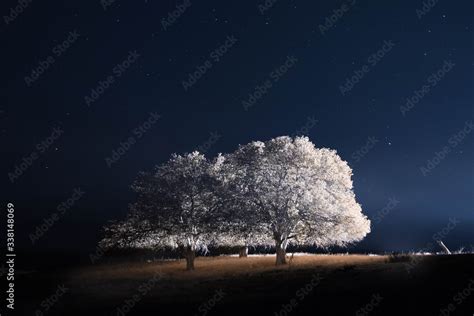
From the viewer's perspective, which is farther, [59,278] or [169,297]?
[59,278]

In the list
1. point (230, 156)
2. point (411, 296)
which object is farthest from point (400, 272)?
point (230, 156)

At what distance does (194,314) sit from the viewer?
76.9 feet

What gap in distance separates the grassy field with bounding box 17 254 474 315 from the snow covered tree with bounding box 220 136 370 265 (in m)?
8.60

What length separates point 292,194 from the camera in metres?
47.3

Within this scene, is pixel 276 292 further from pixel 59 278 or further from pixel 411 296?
pixel 59 278

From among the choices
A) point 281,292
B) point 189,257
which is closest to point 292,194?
point 189,257

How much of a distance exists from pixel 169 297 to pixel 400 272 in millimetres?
14042

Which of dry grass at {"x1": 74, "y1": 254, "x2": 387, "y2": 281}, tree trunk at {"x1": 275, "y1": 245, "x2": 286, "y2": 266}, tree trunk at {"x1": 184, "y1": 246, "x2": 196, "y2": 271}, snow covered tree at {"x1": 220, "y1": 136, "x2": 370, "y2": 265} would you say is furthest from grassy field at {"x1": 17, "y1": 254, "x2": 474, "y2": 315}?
snow covered tree at {"x1": 220, "y1": 136, "x2": 370, "y2": 265}

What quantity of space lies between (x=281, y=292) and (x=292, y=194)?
801 inches

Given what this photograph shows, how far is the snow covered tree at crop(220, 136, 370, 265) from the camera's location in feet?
155

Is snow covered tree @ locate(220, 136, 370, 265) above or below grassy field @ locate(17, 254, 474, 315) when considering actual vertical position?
above

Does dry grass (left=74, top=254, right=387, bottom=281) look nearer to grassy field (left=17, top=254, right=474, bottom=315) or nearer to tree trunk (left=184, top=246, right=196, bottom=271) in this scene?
tree trunk (left=184, top=246, right=196, bottom=271)

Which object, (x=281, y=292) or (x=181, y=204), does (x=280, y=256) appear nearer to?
(x=181, y=204)

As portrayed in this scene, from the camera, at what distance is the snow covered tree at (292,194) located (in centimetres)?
4734
